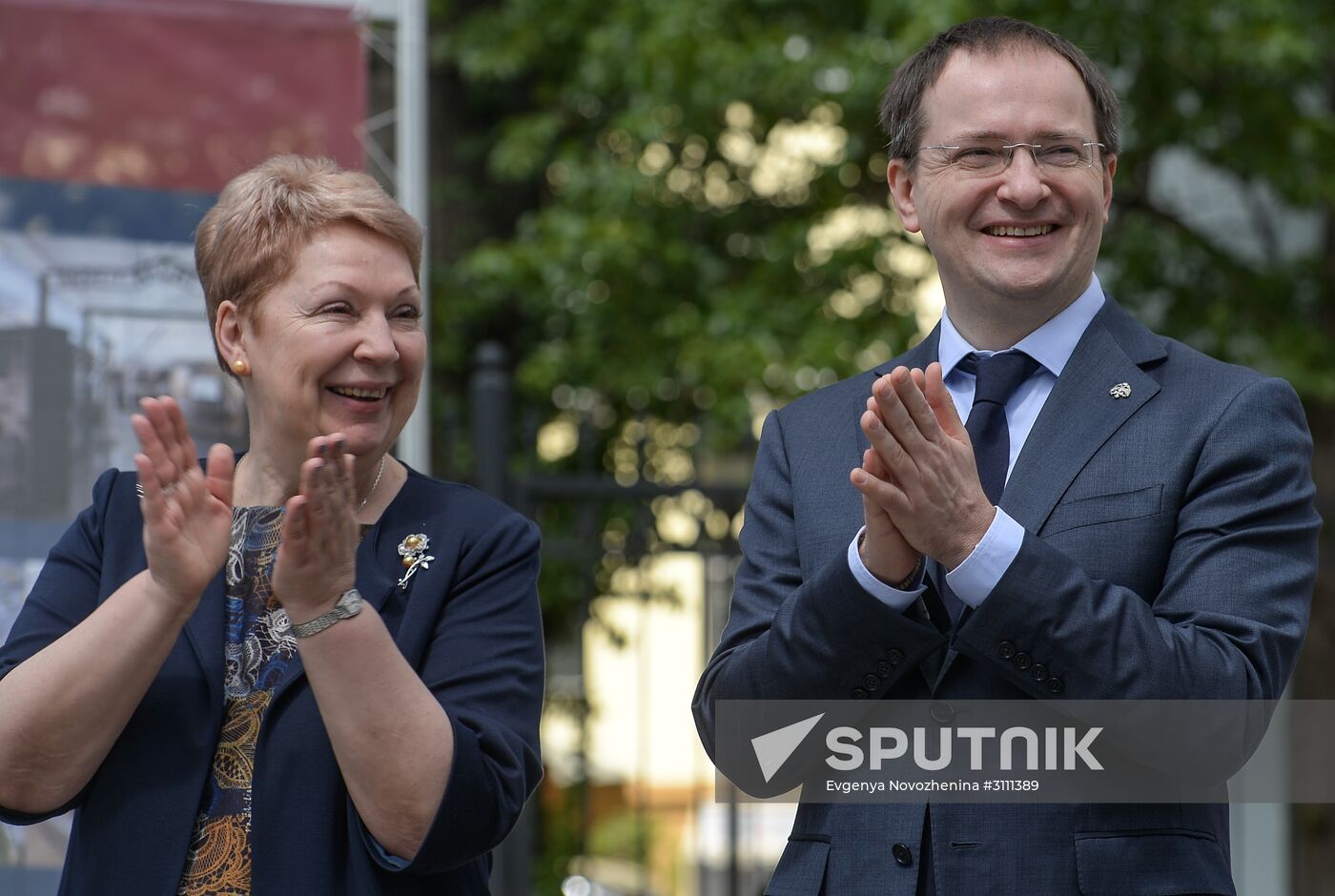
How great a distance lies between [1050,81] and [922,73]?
21 cm

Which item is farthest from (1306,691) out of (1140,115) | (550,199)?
(550,199)

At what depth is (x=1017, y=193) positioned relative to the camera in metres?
2.19

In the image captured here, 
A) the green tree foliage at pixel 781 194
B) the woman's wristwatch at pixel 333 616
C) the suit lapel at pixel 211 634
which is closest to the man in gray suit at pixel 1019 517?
the woman's wristwatch at pixel 333 616

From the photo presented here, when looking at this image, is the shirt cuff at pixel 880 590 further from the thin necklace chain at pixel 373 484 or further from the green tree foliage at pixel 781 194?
the green tree foliage at pixel 781 194

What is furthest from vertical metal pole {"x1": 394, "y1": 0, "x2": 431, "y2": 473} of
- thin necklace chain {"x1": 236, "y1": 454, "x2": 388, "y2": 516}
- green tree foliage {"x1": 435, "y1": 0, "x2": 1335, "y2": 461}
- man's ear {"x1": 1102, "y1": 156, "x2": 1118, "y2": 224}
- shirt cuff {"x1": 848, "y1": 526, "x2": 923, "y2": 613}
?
green tree foliage {"x1": 435, "y1": 0, "x2": 1335, "y2": 461}

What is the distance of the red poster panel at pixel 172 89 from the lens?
3830 millimetres

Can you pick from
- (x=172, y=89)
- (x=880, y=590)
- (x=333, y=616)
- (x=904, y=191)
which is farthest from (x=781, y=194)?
(x=333, y=616)

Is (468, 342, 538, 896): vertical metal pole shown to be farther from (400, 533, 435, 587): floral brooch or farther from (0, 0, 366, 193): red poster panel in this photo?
(400, 533, 435, 587): floral brooch

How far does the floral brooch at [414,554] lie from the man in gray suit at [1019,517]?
43 centimetres

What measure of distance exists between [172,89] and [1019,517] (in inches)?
106

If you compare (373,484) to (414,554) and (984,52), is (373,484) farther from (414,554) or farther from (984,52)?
(984,52)

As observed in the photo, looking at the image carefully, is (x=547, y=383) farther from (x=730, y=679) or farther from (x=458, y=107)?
(x=730, y=679)

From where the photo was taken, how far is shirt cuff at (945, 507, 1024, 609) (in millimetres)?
1925

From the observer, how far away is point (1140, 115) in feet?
23.6
